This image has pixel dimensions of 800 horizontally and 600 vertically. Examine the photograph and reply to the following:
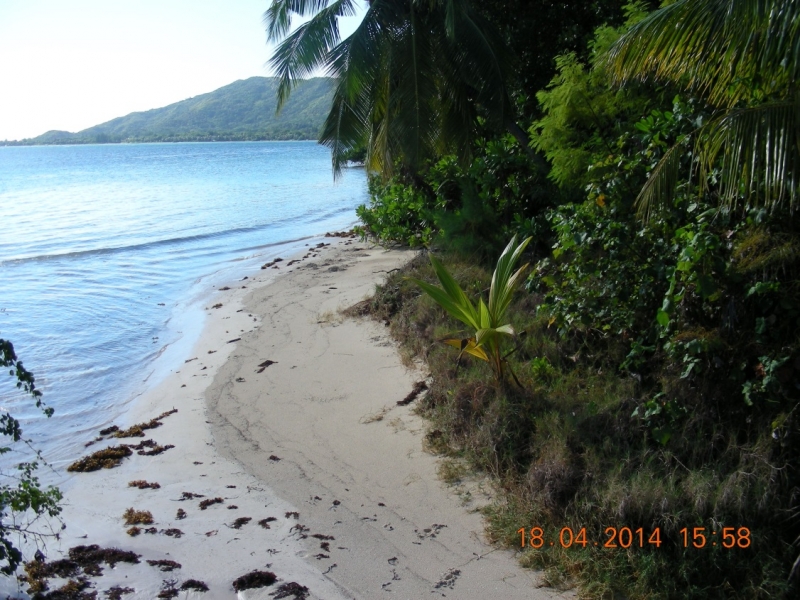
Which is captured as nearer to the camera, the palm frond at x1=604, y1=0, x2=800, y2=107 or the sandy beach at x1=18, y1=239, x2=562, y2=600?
the palm frond at x1=604, y1=0, x2=800, y2=107

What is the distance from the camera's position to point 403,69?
9914mm

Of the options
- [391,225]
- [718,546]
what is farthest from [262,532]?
[391,225]

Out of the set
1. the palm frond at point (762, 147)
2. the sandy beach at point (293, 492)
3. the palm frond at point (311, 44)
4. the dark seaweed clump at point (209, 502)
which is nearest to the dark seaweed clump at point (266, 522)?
the sandy beach at point (293, 492)

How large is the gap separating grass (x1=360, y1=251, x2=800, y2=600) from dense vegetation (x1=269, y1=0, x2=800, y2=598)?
13 mm

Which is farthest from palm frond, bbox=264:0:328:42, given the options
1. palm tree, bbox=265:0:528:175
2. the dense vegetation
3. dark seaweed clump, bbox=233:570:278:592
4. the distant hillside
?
the distant hillside

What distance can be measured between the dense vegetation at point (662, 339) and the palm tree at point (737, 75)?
15mm

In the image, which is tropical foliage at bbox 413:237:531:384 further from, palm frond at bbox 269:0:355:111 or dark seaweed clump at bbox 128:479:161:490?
palm frond at bbox 269:0:355:111

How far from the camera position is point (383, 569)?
14.3ft

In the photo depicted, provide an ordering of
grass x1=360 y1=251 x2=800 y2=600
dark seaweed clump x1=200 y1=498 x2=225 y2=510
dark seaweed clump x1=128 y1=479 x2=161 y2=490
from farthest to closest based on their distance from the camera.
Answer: dark seaweed clump x1=128 y1=479 x2=161 y2=490 → dark seaweed clump x1=200 y1=498 x2=225 y2=510 → grass x1=360 y1=251 x2=800 y2=600

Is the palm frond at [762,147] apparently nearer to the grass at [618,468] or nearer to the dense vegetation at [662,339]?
the dense vegetation at [662,339]

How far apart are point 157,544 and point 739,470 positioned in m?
4.01

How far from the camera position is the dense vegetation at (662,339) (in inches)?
162

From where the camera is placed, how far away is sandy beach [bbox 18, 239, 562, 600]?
14.2 ft

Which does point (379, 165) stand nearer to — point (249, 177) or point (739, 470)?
point (739, 470)
